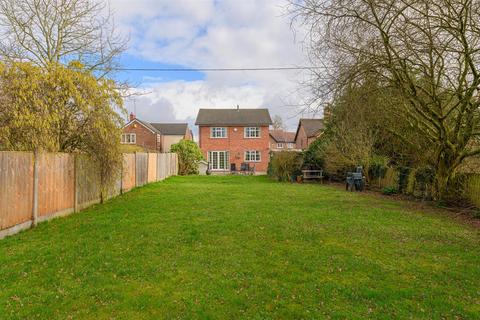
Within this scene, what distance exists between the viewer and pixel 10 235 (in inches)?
244

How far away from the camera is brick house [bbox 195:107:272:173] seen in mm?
31625

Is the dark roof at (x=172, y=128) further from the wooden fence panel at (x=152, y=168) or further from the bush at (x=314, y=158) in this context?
the bush at (x=314, y=158)

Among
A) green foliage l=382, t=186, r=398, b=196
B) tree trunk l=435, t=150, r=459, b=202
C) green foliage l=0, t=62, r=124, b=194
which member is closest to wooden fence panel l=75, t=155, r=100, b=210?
green foliage l=0, t=62, r=124, b=194

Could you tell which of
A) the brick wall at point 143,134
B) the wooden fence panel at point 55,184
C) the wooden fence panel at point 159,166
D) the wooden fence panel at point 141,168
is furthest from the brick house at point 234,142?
the wooden fence panel at point 55,184

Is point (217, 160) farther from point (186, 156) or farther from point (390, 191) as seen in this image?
point (390, 191)

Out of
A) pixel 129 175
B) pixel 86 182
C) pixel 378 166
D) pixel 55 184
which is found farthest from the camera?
pixel 378 166

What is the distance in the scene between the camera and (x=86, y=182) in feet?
30.7

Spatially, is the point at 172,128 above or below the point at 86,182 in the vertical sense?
above

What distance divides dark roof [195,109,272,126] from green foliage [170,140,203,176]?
6.58m

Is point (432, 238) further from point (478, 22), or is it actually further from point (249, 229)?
point (478, 22)

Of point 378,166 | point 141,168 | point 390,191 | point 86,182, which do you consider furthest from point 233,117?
point 86,182

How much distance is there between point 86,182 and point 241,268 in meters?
6.53

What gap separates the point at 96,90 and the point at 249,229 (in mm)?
5555

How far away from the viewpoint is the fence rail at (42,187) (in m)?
6.14
